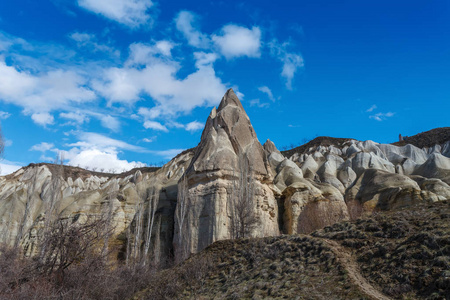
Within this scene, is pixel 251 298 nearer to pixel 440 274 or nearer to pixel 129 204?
pixel 440 274

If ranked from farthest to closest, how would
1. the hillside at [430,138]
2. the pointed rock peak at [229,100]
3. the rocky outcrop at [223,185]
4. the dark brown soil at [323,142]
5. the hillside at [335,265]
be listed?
the dark brown soil at [323,142] → the hillside at [430,138] → the pointed rock peak at [229,100] → the rocky outcrop at [223,185] → the hillside at [335,265]

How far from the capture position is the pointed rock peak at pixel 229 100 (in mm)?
31114

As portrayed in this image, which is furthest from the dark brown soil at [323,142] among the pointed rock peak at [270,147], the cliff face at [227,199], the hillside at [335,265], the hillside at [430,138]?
the hillside at [335,265]

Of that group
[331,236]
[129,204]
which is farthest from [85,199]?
[331,236]

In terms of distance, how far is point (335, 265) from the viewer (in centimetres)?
1050

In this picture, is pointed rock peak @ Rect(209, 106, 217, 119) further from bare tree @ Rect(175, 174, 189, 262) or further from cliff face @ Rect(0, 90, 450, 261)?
bare tree @ Rect(175, 174, 189, 262)

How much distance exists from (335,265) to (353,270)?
1.78 feet

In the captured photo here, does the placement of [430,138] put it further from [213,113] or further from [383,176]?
[213,113]

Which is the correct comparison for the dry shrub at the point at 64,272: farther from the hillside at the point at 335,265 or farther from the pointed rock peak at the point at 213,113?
the pointed rock peak at the point at 213,113

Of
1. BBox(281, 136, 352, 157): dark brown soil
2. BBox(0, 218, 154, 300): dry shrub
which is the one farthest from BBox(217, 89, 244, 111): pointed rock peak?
BBox(281, 136, 352, 157): dark brown soil

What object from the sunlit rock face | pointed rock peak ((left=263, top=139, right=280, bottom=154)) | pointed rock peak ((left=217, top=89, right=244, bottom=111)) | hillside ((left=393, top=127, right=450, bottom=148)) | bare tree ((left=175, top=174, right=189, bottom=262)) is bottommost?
bare tree ((left=175, top=174, right=189, bottom=262))

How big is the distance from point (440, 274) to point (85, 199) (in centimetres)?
2985

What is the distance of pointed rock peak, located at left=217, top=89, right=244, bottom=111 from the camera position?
3111 cm

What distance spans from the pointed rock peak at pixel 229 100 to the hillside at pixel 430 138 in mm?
36502
